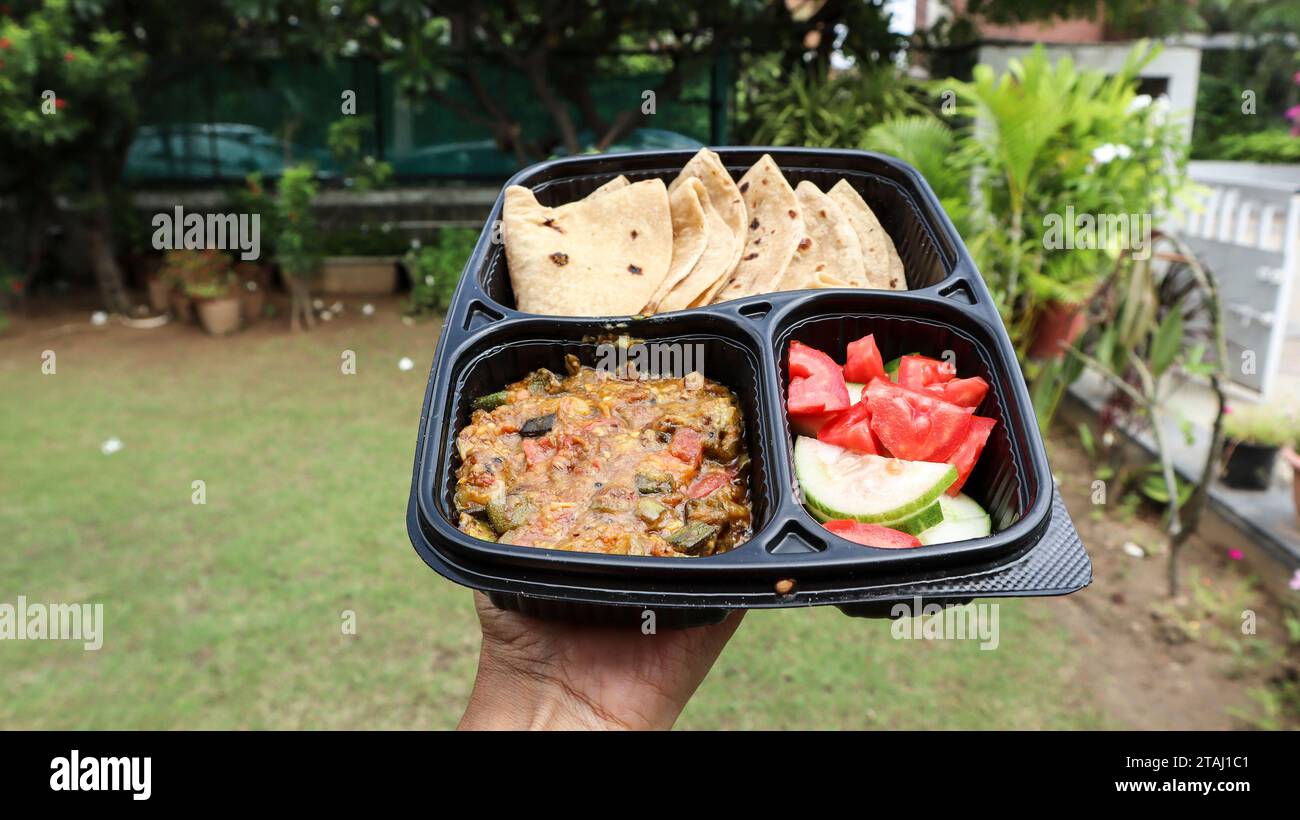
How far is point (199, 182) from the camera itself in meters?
9.01

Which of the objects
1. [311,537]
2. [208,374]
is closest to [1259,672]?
[311,537]

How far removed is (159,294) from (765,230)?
761cm

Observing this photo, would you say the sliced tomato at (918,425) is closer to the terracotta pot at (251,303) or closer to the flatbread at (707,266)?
the flatbread at (707,266)

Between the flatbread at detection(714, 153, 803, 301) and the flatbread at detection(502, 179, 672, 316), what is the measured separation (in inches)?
7.2

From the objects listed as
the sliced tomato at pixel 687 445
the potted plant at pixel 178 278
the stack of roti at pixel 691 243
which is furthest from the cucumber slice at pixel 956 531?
the potted plant at pixel 178 278

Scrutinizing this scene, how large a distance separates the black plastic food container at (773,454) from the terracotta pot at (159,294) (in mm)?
7051

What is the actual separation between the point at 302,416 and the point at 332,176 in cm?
383

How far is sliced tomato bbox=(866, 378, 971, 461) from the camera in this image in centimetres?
168

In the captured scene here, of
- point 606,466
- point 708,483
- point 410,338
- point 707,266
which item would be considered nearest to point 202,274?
point 410,338

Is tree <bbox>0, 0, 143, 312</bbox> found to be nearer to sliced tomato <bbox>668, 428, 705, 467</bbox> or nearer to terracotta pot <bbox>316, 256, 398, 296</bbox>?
terracotta pot <bbox>316, 256, 398, 296</bbox>

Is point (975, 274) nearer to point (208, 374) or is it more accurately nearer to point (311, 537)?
point (311, 537)

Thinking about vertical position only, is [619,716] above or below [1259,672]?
above
